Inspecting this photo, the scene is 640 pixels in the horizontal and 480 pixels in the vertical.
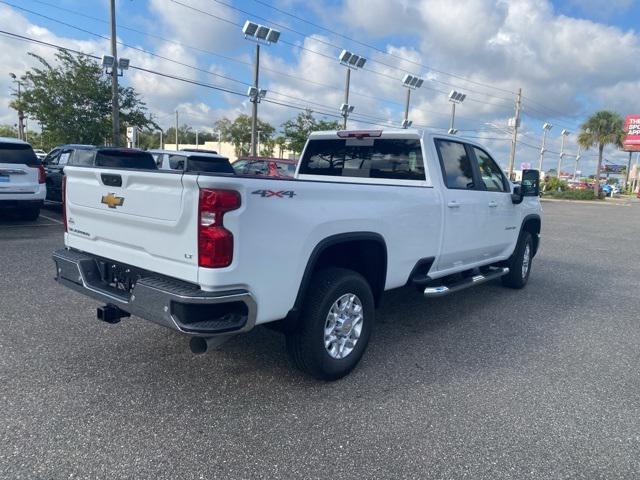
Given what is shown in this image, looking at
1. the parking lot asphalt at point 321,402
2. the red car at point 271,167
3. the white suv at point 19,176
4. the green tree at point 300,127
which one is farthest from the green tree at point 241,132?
the parking lot asphalt at point 321,402

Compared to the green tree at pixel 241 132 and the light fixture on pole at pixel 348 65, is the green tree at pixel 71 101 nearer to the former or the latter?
the light fixture on pole at pixel 348 65

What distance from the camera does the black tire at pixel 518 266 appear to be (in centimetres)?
666

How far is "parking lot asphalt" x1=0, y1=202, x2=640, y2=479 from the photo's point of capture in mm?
2715

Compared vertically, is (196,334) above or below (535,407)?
above

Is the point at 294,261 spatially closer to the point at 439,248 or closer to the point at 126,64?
the point at 439,248

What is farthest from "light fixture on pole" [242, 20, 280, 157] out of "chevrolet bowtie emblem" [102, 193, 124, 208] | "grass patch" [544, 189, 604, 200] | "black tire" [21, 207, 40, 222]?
"grass patch" [544, 189, 604, 200]

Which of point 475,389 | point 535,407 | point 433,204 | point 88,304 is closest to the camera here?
point 535,407

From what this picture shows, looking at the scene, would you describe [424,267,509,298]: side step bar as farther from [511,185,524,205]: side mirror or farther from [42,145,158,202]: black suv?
[42,145,158,202]: black suv

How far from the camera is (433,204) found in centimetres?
444

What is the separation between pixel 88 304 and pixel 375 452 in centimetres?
373

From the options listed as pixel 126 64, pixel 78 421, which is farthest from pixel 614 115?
pixel 78 421

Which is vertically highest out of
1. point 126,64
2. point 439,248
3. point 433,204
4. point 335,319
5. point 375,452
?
point 126,64

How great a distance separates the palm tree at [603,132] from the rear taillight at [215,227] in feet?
170

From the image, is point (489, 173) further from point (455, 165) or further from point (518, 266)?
point (518, 266)
